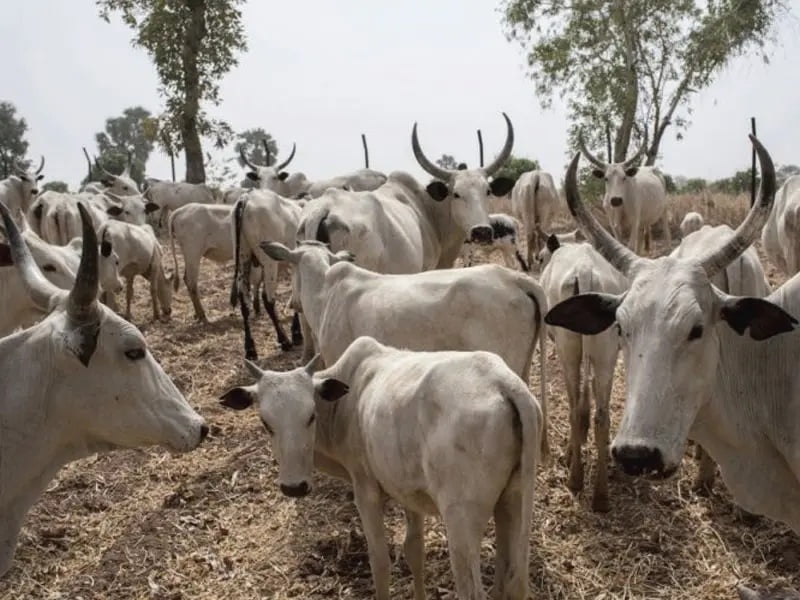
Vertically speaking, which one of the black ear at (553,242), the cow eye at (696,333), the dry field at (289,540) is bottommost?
the dry field at (289,540)

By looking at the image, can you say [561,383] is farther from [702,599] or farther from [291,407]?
[291,407]

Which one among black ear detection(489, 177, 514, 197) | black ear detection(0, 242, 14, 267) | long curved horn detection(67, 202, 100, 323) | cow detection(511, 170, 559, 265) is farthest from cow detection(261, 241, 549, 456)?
cow detection(511, 170, 559, 265)

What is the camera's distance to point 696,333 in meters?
3.37

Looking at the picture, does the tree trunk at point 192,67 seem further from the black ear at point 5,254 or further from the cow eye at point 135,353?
the cow eye at point 135,353

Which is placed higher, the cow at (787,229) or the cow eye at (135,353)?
the cow eye at (135,353)

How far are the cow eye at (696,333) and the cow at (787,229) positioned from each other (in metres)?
5.87

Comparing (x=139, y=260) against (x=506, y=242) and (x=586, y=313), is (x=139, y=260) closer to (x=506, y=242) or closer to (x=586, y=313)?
(x=506, y=242)

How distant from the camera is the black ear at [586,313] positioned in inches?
149

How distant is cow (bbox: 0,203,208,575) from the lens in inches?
139

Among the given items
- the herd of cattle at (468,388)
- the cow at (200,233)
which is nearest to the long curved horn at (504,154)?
the herd of cattle at (468,388)

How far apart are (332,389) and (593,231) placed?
1672 millimetres

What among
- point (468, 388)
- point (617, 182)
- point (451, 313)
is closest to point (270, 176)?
point (617, 182)

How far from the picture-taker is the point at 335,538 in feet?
17.8

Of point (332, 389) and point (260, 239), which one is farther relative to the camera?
point (260, 239)
